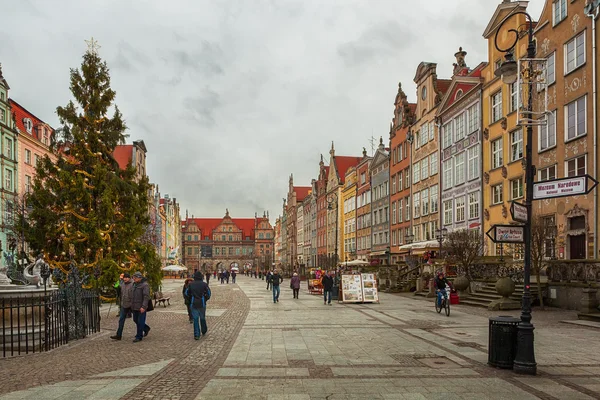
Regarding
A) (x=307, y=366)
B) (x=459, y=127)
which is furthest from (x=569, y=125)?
(x=307, y=366)

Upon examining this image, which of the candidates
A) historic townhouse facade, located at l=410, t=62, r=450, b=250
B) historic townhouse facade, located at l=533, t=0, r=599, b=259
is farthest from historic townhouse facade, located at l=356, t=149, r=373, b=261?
historic townhouse facade, located at l=533, t=0, r=599, b=259

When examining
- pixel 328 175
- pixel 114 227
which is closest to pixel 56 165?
pixel 114 227

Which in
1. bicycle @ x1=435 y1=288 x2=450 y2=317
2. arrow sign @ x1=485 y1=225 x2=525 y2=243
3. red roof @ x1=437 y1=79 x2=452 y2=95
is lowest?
bicycle @ x1=435 y1=288 x2=450 y2=317

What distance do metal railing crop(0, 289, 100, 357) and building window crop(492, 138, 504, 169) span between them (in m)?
25.9

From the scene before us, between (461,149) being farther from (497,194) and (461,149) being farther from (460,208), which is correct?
(497,194)

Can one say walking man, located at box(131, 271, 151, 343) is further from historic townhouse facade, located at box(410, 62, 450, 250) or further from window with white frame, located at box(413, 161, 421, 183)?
window with white frame, located at box(413, 161, 421, 183)

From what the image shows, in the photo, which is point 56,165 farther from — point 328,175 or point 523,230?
point 328,175

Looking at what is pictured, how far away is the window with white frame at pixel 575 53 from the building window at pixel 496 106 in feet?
23.3

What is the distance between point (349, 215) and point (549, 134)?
48.1 metres

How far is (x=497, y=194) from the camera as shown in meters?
32.9

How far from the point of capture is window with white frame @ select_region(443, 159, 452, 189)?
4009 cm

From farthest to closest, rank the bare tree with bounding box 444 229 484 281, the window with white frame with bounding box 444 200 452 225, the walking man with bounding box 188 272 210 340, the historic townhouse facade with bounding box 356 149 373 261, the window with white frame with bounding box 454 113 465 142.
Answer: the historic townhouse facade with bounding box 356 149 373 261 < the window with white frame with bounding box 444 200 452 225 < the window with white frame with bounding box 454 113 465 142 < the bare tree with bounding box 444 229 484 281 < the walking man with bounding box 188 272 210 340

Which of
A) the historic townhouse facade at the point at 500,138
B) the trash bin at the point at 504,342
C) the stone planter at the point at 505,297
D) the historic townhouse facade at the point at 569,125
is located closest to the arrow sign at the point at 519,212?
the trash bin at the point at 504,342

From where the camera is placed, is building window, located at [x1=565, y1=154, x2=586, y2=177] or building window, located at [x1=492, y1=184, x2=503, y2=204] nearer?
building window, located at [x1=565, y1=154, x2=586, y2=177]
